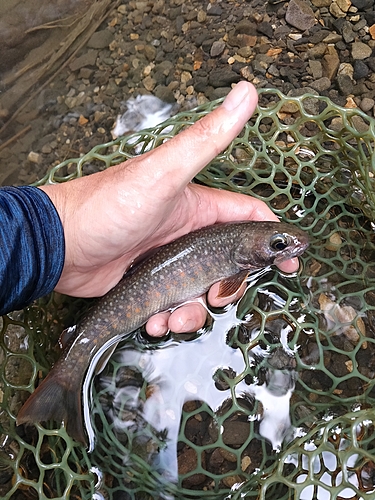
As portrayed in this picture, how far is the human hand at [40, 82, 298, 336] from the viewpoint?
2.10 meters

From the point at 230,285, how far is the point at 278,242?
1.27 ft

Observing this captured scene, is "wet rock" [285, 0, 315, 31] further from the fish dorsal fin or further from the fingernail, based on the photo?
the fish dorsal fin

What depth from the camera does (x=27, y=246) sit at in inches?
92.1

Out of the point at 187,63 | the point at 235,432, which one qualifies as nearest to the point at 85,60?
the point at 187,63

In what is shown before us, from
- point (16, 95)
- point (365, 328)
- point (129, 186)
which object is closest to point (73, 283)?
point (129, 186)

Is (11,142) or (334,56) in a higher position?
(11,142)

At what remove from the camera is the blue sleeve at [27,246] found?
2299mm

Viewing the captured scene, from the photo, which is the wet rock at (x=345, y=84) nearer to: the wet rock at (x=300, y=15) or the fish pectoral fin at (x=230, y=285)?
the wet rock at (x=300, y=15)

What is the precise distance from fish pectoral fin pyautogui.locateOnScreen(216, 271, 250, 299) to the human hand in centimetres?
6

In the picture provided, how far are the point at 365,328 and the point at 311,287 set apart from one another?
41 centimetres

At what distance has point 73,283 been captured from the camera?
9.46ft

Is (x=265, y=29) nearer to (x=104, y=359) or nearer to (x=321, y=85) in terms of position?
(x=321, y=85)

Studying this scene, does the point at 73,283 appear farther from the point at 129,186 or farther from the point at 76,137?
the point at 76,137

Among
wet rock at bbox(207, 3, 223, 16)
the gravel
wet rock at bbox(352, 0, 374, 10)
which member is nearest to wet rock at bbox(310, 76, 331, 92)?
the gravel
